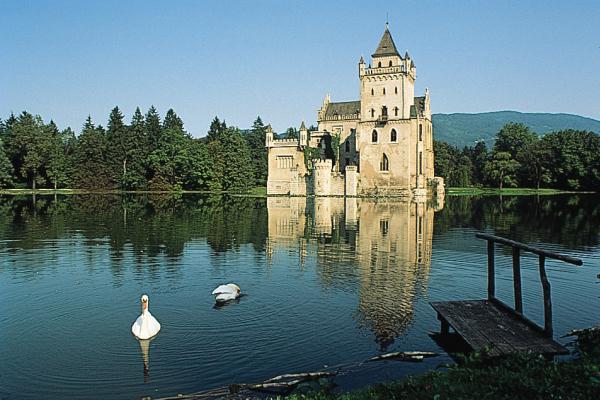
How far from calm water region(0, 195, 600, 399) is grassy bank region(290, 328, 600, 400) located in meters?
1.89

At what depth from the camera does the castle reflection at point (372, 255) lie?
1309cm

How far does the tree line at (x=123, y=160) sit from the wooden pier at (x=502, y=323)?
76540 millimetres

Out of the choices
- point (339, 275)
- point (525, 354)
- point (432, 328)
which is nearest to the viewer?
point (525, 354)

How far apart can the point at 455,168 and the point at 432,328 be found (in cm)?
10370

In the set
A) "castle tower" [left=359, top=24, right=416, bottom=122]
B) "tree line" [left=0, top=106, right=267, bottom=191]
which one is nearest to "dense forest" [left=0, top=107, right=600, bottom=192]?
"tree line" [left=0, top=106, right=267, bottom=191]

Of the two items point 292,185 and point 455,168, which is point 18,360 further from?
point 455,168

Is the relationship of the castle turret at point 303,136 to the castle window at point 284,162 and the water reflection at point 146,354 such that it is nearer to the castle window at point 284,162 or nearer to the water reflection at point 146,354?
the castle window at point 284,162

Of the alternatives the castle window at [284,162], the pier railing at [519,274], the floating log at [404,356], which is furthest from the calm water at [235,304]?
the castle window at [284,162]


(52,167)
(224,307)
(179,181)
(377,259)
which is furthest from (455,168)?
(224,307)

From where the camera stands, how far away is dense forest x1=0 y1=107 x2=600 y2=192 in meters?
84.1

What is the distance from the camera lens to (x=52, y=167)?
84188 mm

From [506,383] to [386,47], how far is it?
70.2 m

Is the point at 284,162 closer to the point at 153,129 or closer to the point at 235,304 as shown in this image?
the point at 153,129

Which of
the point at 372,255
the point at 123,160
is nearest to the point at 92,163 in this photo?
the point at 123,160
